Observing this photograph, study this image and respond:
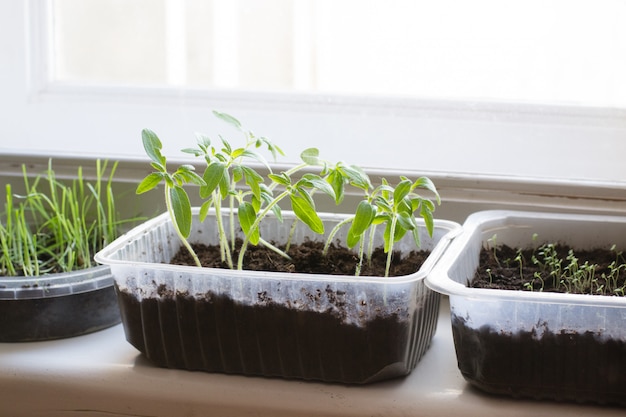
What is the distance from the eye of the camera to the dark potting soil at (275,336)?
85 cm

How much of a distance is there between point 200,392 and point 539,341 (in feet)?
1.24

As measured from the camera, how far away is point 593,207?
3.58ft

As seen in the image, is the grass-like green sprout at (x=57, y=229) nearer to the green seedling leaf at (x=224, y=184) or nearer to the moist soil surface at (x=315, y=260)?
the moist soil surface at (x=315, y=260)

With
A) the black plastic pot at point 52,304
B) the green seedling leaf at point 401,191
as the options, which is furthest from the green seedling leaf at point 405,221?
the black plastic pot at point 52,304

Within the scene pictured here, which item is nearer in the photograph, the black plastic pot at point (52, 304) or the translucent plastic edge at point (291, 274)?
the translucent plastic edge at point (291, 274)

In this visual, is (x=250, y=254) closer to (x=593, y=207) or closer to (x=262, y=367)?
(x=262, y=367)

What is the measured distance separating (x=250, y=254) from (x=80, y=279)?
0.72 ft

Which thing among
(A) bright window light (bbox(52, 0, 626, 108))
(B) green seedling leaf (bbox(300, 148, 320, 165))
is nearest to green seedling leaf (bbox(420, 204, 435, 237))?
(B) green seedling leaf (bbox(300, 148, 320, 165))

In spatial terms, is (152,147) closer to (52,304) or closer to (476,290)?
(52,304)

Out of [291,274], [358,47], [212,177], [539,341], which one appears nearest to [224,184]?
[212,177]

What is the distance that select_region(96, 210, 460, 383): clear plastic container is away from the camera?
2.77 ft

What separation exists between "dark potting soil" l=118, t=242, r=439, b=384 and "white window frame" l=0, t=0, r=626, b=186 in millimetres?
341

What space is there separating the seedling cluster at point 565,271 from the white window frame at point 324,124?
4.7 inches

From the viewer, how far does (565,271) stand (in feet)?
3.22
